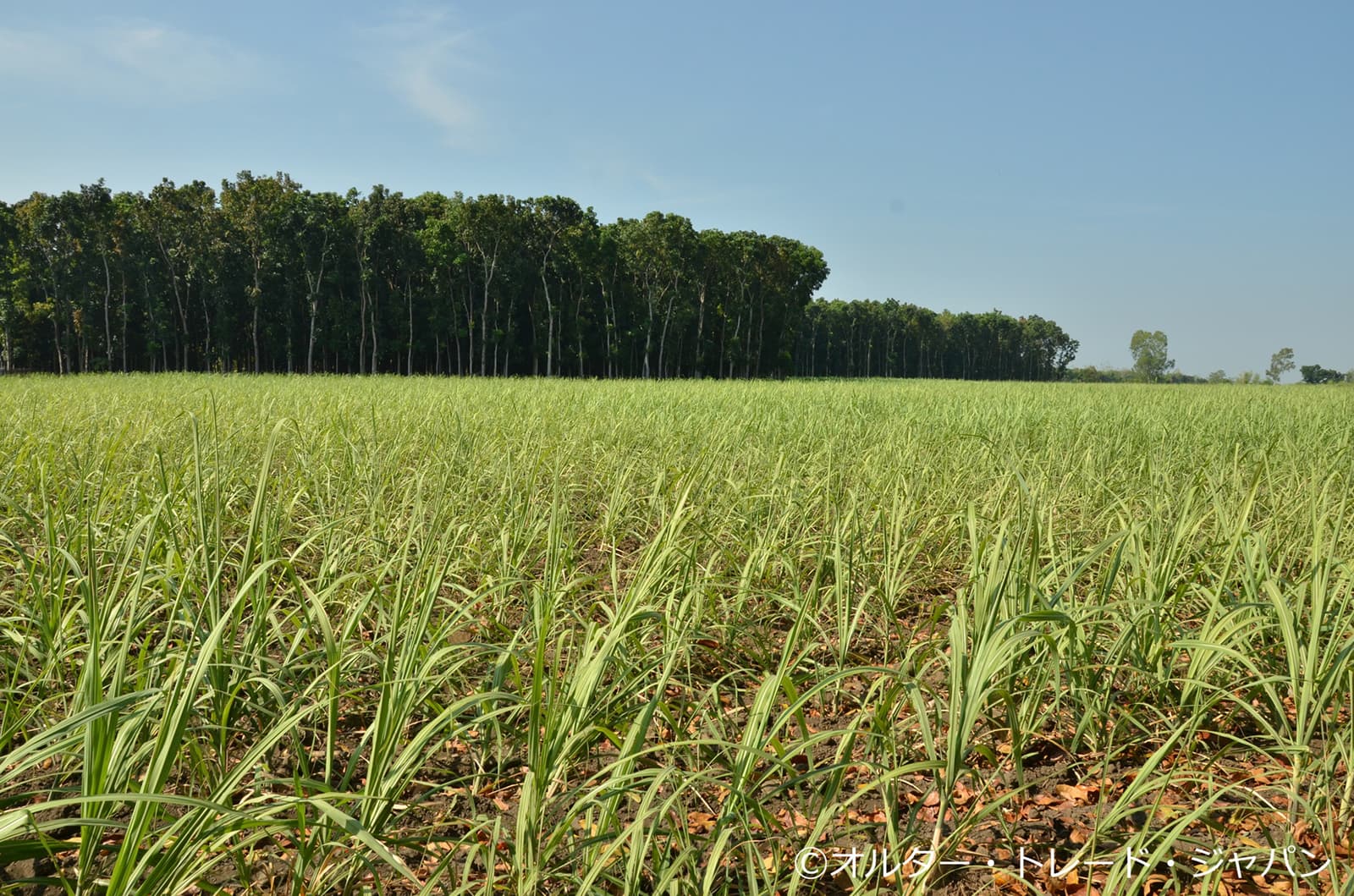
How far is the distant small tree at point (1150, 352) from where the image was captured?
123m

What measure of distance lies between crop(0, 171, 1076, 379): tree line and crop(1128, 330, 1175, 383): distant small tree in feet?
325

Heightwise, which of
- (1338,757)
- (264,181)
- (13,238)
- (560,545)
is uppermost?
(264,181)

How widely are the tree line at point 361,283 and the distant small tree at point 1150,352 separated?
99086mm

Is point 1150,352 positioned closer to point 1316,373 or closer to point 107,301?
point 1316,373

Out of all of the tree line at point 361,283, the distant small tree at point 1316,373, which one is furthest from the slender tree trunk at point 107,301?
the distant small tree at point 1316,373

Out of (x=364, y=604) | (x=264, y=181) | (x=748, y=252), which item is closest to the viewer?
(x=364, y=604)

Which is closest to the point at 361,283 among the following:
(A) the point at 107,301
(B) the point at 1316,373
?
(A) the point at 107,301

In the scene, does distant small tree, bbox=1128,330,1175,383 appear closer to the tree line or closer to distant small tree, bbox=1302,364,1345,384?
distant small tree, bbox=1302,364,1345,384

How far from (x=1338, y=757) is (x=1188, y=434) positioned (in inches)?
201

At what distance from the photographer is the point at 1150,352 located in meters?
125

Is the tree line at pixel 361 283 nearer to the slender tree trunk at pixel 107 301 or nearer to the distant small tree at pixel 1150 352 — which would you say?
the slender tree trunk at pixel 107 301

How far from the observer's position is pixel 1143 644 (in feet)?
7.30

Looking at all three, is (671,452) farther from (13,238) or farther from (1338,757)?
(13,238)

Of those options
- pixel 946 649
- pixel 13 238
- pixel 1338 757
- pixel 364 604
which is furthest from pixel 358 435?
pixel 13 238
